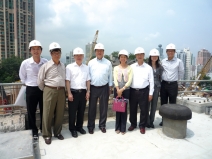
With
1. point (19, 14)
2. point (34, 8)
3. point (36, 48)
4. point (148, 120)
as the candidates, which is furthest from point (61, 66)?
point (34, 8)

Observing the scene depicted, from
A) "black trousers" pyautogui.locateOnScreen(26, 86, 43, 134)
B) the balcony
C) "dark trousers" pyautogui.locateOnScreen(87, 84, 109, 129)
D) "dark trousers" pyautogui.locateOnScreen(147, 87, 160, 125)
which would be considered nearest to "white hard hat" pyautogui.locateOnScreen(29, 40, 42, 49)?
"black trousers" pyautogui.locateOnScreen(26, 86, 43, 134)

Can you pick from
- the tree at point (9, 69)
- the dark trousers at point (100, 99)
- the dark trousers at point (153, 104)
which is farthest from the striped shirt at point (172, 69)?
the tree at point (9, 69)

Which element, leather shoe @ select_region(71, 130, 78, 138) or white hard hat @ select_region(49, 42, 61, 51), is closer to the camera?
white hard hat @ select_region(49, 42, 61, 51)

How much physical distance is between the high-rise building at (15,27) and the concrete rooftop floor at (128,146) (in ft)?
185

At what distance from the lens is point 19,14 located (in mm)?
58031

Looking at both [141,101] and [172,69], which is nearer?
[141,101]

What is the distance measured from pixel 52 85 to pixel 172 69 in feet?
8.87

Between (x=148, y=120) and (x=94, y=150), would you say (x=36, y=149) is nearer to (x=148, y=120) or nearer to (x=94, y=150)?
(x=94, y=150)

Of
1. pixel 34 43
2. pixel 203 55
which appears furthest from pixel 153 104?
pixel 203 55

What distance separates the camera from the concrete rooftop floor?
2.96m

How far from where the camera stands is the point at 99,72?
371 centimetres

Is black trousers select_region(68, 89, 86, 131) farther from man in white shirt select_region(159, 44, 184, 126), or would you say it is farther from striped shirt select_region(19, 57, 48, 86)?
man in white shirt select_region(159, 44, 184, 126)

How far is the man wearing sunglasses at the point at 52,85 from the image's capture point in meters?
3.25

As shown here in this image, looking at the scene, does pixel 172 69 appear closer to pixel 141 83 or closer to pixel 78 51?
pixel 141 83
